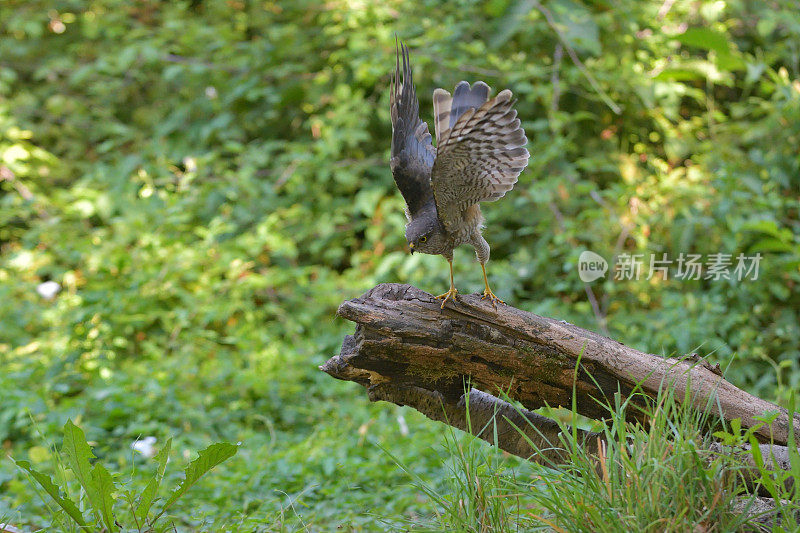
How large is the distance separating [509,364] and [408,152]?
0.85 meters

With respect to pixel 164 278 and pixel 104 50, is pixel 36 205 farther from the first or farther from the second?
pixel 104 50

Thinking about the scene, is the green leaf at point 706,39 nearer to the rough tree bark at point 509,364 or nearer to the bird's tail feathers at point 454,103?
the bird's tail feathers at point 454,103

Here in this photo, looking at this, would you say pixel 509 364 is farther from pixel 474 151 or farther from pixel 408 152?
pixel 408 152

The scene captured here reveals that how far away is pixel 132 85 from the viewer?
7430 mm

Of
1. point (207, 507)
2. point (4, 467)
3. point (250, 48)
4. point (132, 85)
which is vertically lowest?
point (4, 467)

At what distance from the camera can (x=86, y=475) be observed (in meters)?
2.18

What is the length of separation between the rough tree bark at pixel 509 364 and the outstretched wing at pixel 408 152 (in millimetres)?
418

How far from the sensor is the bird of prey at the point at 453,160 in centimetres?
223

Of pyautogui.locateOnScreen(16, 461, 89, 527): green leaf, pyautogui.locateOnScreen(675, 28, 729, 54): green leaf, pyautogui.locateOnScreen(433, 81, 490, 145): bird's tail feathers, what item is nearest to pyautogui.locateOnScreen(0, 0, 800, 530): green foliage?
pyautogui.locateOnScreen(675, 28, 729, 54): green leaf

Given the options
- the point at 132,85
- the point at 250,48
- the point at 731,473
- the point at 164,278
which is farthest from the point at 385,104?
the point at 731,473

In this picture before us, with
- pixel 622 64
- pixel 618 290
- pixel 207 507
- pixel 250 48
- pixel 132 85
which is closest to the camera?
pixel 207 507

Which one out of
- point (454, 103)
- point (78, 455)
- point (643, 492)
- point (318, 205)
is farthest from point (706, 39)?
point (78, 455)

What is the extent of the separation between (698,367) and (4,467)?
3.10 metres

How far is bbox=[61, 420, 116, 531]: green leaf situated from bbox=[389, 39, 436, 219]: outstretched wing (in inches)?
53.5
